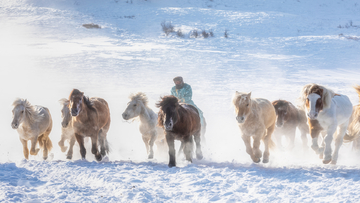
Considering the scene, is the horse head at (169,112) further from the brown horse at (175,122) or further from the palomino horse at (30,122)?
the palomino horse at (30,122)

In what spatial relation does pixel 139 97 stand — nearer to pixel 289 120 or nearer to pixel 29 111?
pixel 29 111

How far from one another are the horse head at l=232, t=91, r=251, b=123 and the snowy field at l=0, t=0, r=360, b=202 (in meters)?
0.97

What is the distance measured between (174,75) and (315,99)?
12.1 meters

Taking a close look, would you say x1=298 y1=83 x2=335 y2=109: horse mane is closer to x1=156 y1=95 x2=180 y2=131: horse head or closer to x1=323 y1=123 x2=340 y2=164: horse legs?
x1=323 y1=123 x2=340 y2=164: horse legs

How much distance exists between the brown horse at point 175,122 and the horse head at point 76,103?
1692 millimetres

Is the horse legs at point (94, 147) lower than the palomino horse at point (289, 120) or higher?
lower

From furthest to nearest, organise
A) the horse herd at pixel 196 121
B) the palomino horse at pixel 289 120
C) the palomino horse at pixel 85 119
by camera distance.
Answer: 1. the palomino horse at pixel 289 120
2. the palomino horse at pixel 85 119
3. the horse herd at pixel 196 121

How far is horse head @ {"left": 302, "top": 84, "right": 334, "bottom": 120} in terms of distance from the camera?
238 inches

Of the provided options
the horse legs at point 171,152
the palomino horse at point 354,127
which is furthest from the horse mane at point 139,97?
the palomino horse at point 354,127

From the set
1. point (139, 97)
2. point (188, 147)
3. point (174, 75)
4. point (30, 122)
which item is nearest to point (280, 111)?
point (188, 147)

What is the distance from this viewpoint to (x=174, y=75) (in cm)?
1777

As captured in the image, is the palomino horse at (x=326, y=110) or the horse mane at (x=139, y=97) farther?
the horse mane at (x=139, y=97)

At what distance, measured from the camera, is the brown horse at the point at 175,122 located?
677 centimetres

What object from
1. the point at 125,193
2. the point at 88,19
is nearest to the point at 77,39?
the point at 88,19
